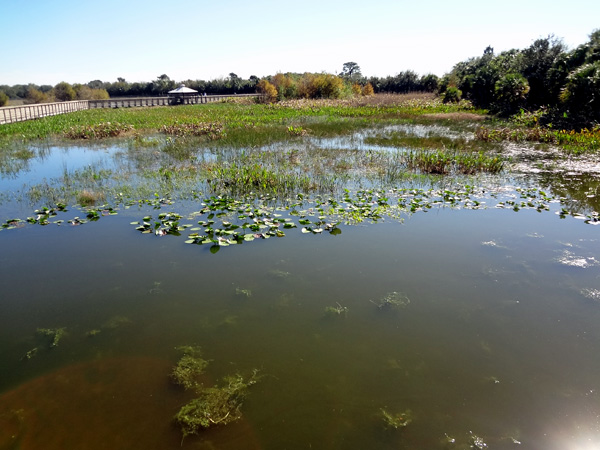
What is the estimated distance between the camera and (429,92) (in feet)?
142

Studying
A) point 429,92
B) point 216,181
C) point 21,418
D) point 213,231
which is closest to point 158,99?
point 429,92

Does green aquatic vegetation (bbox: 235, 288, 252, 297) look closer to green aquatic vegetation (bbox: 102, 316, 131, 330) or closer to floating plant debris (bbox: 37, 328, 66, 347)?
green aquatic vegetation (bbox: 102, 316, 131, 330)

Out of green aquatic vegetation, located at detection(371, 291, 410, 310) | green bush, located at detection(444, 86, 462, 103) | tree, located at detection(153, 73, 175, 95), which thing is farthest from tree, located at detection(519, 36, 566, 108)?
tree, located at detection(153, 73, 175, 95)

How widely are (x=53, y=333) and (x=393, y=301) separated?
13.7 feet

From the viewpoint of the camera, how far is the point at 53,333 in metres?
3.97

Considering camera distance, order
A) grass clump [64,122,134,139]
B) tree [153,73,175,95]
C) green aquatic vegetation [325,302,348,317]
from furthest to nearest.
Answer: tree [153,73,175,95] → grass clump [64,122,134,139] → green aquatic vegetation [325,302,348,317]

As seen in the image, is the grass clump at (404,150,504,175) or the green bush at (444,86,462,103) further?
the green bush at (444,86,462,103)

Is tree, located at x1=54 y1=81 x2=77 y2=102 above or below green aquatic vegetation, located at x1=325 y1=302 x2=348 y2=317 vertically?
above

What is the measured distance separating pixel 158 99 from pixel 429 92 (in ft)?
115

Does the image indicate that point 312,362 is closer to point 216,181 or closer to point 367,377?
point 367,377

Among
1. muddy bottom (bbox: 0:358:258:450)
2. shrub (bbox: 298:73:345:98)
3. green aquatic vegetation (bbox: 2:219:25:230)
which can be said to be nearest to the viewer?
muddy bottom (bbox: 0:358:258:450)

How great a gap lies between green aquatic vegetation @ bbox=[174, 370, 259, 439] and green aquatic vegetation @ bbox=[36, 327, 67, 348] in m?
1.91

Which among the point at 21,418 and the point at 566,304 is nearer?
the point at 21,418

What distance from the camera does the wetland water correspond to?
293 cm
